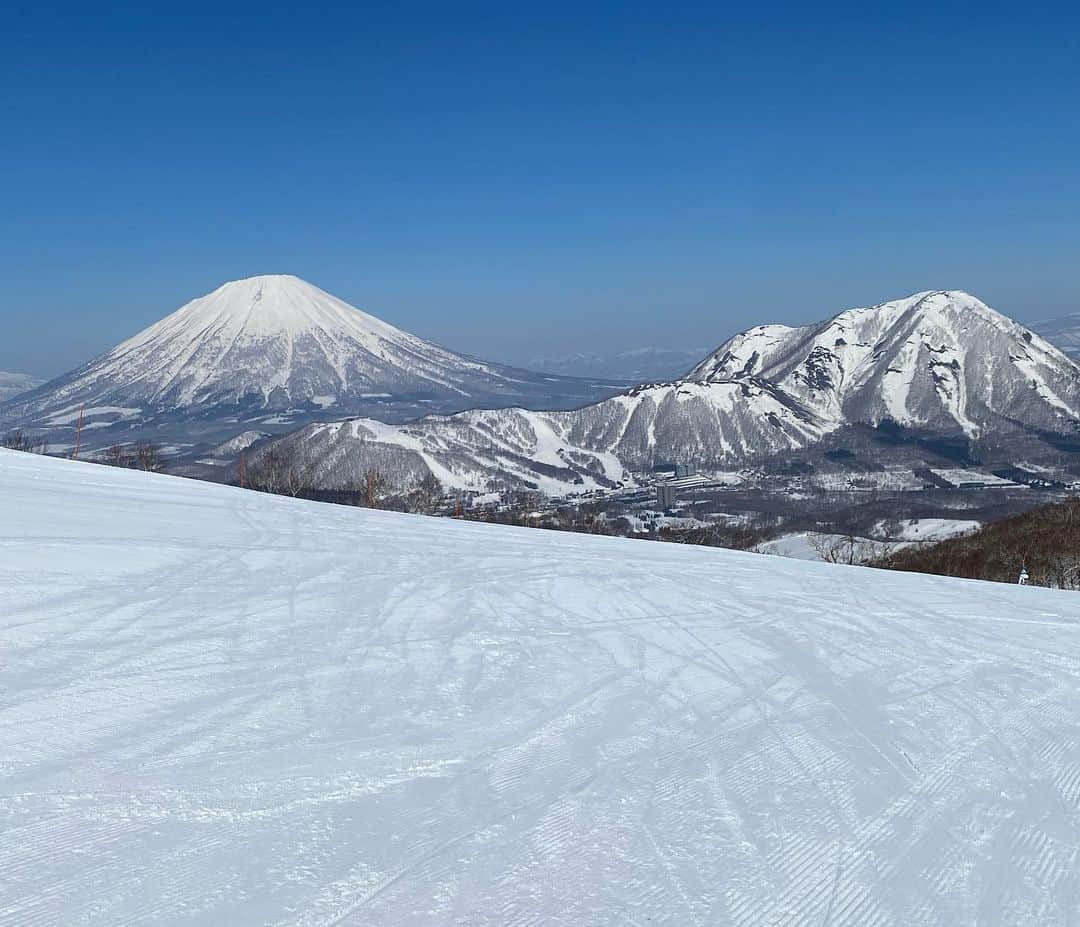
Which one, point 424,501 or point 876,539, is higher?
point 424,501

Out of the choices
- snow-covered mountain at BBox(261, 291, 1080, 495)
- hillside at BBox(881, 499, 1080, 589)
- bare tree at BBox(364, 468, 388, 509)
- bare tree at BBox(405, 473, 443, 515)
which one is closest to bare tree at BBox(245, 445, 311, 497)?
bare tree at BBox(364, 468, 388, 509)

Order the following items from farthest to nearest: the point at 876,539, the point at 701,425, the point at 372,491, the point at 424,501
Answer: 1. the point at 701,425
2. the point at 876,539
3. the point at 424,501
4. the point at 372,491

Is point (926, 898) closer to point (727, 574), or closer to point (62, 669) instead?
point (62, 669)

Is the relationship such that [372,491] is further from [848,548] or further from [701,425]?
[701,425]

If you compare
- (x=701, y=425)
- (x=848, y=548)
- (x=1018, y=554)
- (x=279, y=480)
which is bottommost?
(x=848, y=548)

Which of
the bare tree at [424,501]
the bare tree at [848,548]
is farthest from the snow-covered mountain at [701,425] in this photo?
the bare tree at [848,548]

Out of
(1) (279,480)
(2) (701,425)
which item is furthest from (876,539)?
(2) (701,425)
